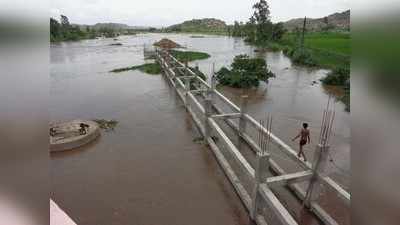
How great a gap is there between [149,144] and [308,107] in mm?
8423

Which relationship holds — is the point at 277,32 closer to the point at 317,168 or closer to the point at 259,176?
the point at 317,168

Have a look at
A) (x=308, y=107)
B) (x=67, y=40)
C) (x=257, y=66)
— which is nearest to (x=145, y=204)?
(x=308, y=107)

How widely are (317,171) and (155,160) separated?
480 centimetres

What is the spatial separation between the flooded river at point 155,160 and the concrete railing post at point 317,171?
1.47 m

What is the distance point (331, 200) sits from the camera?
6883 mm

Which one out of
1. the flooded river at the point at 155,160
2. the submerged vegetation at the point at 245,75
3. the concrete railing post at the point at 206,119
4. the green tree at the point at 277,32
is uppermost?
the green tree at the point at 277,32

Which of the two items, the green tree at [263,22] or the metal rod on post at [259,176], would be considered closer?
the metal rod on post at [259,176]

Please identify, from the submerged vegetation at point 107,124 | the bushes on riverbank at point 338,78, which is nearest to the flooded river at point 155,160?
the submerged vegetation at point 107,124

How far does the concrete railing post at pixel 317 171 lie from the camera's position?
19.6 ft

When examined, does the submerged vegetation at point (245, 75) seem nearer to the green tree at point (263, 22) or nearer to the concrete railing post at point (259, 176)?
the concrete railing post at point (259, 176)

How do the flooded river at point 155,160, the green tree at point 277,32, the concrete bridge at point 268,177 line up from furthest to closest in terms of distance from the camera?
the green tree at point 277,32 → the flooded river at point 155,160 → the concrete bridge at point 268,177

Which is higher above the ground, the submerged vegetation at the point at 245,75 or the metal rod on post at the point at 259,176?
the submerged vegetation at the point at 245,75

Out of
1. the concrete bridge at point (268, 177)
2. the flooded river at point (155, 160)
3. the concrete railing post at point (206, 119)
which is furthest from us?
the concrete railing post at point (206, 119)

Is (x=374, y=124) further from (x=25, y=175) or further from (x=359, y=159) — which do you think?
(x=25, y=175)
